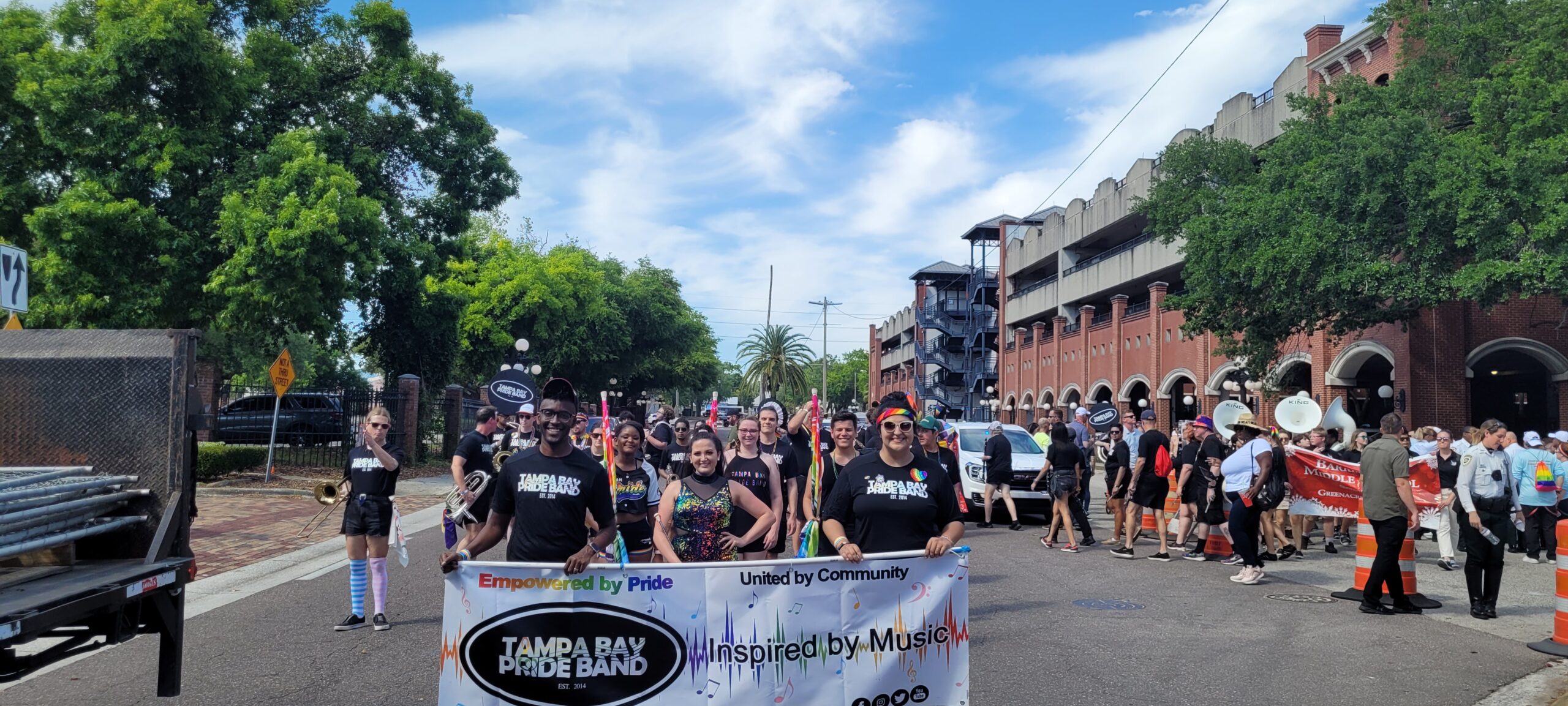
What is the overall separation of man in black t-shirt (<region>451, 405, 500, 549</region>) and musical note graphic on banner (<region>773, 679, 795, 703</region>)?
12.3 ft

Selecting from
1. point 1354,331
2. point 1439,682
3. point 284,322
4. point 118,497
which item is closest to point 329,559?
point 118,497

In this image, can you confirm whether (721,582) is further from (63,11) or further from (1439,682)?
(63,11)

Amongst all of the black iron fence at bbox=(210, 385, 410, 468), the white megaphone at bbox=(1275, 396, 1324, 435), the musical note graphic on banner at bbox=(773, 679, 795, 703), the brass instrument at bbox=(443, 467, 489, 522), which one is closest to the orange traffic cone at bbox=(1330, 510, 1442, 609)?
the white megaphone at bbox=(1275, 396, 1324, 435)

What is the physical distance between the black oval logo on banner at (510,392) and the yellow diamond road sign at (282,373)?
465 centimetres

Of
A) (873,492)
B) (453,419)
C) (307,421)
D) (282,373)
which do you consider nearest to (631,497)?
(873,492)

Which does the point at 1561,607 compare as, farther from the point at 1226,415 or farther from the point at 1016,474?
the point at 1016,474

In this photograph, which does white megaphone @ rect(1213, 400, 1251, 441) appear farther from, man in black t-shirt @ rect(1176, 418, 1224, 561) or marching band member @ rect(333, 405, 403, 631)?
marching band member @ rect(333, 405, 403, 631)

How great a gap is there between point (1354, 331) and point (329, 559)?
28.9 meters

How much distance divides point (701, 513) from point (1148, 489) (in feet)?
25.9

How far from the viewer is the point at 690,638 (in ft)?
18.3

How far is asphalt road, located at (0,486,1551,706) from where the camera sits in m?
6.79

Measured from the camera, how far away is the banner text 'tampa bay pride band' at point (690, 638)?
5.48 meters

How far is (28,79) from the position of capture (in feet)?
73.6

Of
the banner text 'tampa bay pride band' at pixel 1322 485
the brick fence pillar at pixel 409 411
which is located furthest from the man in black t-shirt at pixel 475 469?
the brick fence pillar at pixel 409 411
